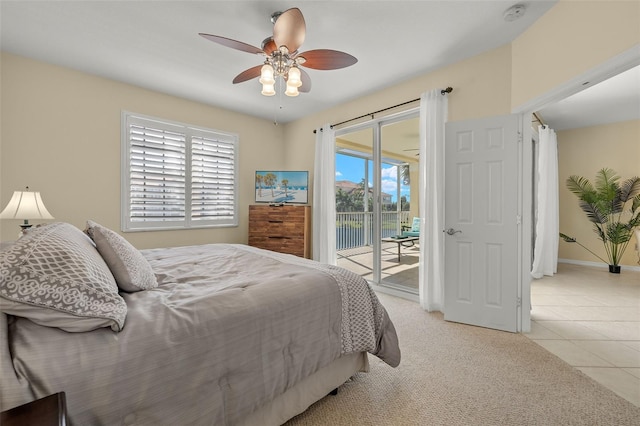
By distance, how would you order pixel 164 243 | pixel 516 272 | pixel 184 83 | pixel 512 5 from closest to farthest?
pixel 512 5
pixel 516 272
pixel 184 83
pixel 164 243

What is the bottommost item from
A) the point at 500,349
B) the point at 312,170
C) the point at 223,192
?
the point at 500,349

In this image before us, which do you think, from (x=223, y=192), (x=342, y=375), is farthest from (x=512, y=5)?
(x=223, y=192)

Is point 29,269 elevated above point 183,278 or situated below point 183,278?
above

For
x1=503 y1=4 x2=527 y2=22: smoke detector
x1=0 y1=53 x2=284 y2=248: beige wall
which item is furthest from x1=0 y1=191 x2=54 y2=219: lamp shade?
x1=503 y1=4 x2=527 y2=22: smoke detector

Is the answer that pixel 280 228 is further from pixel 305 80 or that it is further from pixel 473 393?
pixel 473 393

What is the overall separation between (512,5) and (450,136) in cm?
111

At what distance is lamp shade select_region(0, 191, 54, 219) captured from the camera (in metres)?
2.44

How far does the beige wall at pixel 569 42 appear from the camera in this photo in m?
1.64

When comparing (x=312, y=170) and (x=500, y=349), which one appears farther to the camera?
(x=312, y=170)

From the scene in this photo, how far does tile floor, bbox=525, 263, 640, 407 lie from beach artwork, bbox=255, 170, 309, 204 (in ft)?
11.0

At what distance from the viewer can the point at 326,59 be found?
7.19ft

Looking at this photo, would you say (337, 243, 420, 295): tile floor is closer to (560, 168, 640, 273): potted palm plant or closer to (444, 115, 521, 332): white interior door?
(444, 115, 521, 332): white interior door

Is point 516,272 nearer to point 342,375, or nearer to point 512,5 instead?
point 342,375

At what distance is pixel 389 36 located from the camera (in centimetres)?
258
